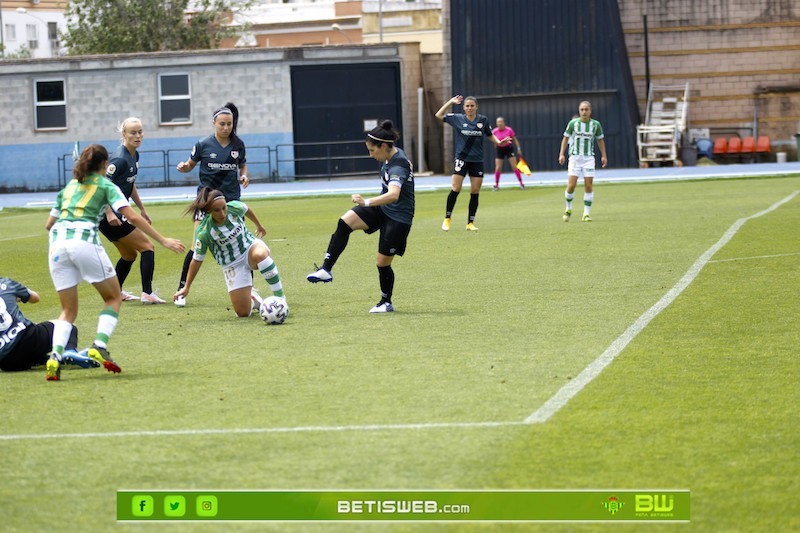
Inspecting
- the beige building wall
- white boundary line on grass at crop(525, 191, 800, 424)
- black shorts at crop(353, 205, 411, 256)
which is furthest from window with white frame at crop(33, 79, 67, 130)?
black shorts at crop(353, 205, 411, 256)

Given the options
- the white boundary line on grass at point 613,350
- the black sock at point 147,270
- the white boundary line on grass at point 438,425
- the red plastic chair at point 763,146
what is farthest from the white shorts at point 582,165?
the red plastic chair at point 763,146

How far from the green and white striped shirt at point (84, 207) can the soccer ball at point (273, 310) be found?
2689 mm

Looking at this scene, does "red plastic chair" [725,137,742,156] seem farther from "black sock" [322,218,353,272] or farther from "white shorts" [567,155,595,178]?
"black sock" [322,218,353,272]

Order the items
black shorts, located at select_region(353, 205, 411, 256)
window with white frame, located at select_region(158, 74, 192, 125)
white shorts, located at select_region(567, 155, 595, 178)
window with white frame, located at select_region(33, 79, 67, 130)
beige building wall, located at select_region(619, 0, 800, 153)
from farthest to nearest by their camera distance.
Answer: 1. beige building wall, located at select_region(619, 0, 800, 153)
2. window with white frame, located at select_region(33, 79, 67, 130)
3. window with white frame, located at select_region(158, 74, 192, 125)
4. white shorts, located at select_region(567, 155, 595, 178)
5. black shorts, located at select_region(353, 205, 411, 256)

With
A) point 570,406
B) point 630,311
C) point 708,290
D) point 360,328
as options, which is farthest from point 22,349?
point 708,290

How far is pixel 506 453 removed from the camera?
22.4ft

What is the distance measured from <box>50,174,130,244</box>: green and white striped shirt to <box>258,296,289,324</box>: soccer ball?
8.82 ft

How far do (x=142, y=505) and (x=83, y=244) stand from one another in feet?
12.2

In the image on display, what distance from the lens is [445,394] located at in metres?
8.45

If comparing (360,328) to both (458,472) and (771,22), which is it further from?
(771,22)

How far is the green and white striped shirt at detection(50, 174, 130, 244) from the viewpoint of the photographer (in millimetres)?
9406

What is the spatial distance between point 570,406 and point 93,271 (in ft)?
11.8

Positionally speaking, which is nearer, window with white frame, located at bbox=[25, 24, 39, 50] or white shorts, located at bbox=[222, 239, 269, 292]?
white shorts, located at bbox=[222, 239, 269, 292]

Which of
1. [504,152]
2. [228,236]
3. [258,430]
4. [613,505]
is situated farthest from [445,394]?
[504,152]
